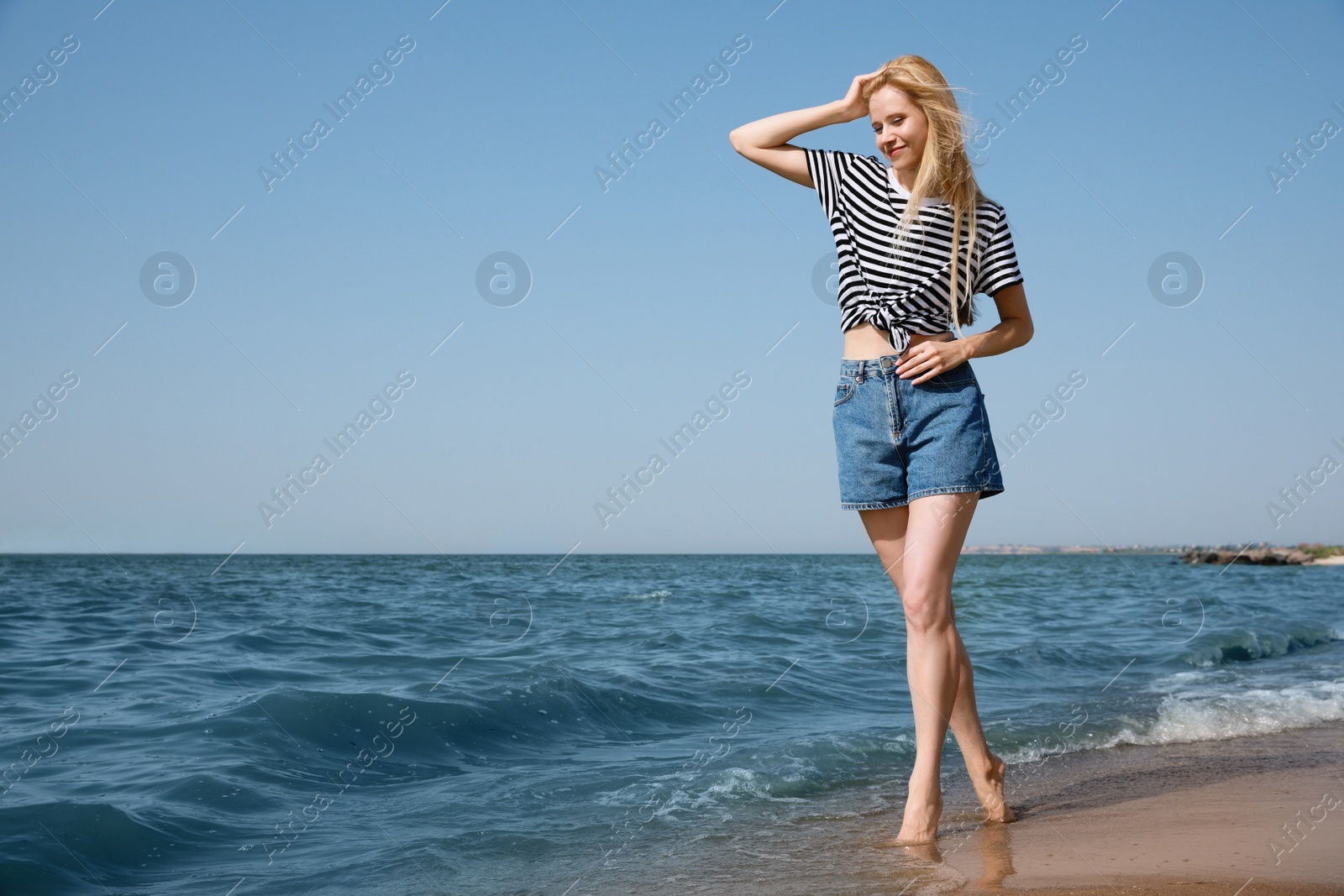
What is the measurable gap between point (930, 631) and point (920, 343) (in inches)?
32.3

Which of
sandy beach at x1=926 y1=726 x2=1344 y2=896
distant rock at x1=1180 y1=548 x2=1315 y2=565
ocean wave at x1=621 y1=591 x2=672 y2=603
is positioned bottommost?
distant rock at x1=1180 y1=548 x2=1315 y2=565

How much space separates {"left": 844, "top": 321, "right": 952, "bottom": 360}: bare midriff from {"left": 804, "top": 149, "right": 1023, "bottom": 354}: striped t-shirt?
0.02 m

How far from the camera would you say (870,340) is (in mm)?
2725

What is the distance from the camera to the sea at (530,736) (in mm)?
2986

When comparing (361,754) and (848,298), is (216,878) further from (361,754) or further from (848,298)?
(848,298)

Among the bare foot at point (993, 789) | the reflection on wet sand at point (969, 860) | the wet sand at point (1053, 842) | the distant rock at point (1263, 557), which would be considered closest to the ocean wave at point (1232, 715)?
the wet sand at point (1053, 842)

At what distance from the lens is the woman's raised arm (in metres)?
2.71

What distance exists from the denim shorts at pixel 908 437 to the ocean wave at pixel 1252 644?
700cm

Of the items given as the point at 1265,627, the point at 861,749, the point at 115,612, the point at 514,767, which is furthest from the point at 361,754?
the point at 1265,627

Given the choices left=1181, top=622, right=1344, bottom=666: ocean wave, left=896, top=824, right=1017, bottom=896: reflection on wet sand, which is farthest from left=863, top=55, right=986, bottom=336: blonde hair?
left=1181, top=622, right=1344, bottom=666: ocean wave

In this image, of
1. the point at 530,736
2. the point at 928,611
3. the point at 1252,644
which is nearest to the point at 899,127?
the point at 928,611

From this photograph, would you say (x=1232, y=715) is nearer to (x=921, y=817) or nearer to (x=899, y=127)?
(x=921, y=817)

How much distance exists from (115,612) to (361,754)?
854 cm

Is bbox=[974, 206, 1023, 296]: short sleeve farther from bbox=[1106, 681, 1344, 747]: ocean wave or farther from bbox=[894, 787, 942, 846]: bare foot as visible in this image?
bbox=[1106, 681, 1344, 747]: ocean wave
